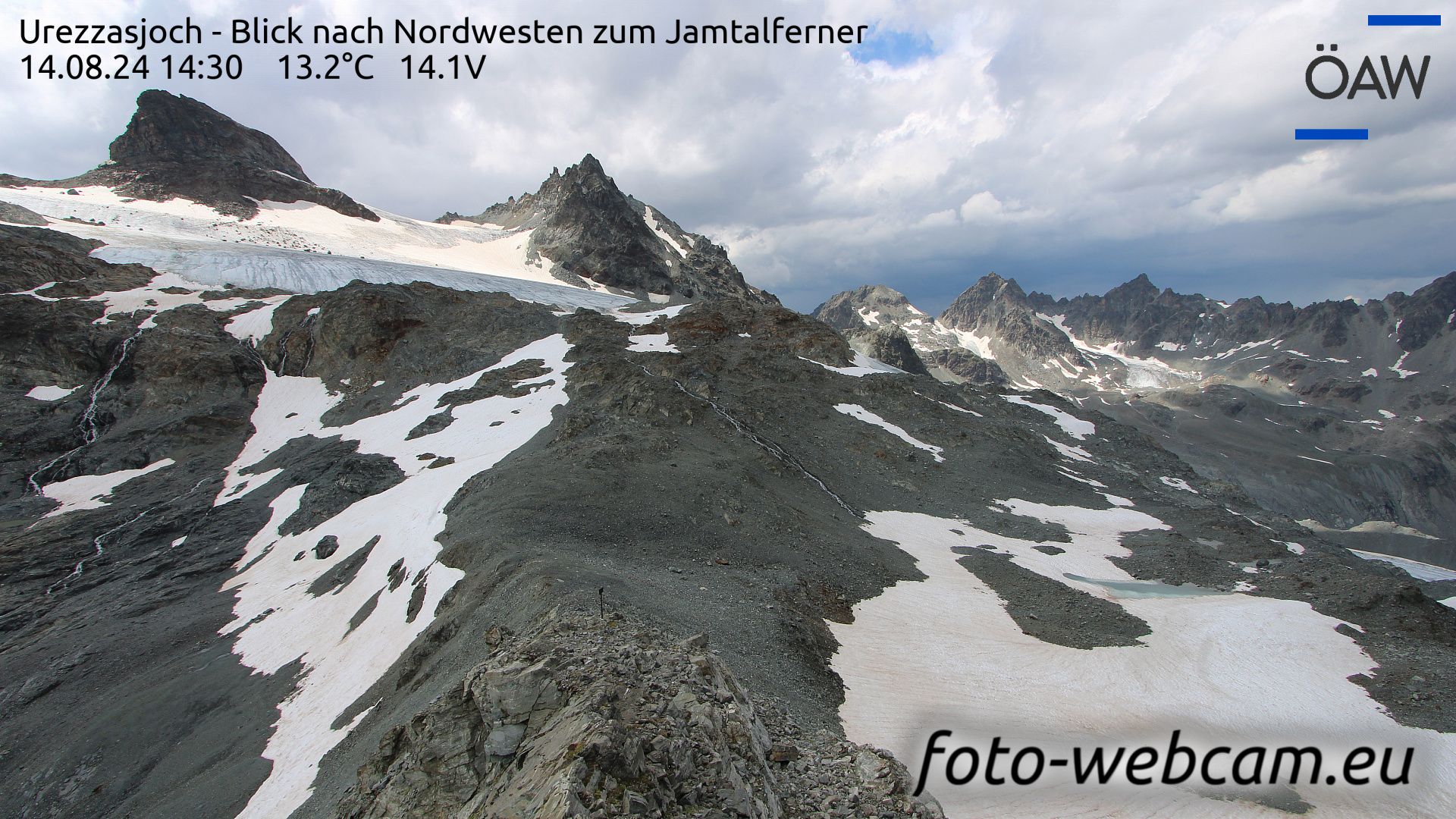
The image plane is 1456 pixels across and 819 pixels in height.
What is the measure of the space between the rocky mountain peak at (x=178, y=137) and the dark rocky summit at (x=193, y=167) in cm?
9

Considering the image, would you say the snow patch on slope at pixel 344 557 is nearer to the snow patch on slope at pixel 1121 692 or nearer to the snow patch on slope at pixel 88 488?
the snow patch on slope at pixel 88 488

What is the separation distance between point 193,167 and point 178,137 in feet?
25.0

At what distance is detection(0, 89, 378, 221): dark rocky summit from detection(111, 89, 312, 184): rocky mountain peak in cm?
9

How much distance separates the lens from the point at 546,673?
8742 mm

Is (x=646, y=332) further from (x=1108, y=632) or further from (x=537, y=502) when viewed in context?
(x=1108, y=632)

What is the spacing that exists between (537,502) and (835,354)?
40.3 metres

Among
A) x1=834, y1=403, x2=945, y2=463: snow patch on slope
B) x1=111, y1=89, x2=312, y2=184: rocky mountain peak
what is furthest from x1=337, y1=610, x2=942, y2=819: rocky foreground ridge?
x1=111, y1=89, x2=312, y2=184: rocky mountain peak

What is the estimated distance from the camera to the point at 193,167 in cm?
9106

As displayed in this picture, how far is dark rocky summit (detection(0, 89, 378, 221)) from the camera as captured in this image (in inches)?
3381

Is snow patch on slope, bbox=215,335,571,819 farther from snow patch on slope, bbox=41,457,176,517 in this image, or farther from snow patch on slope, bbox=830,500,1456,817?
snow patch on slope, bbox=830,500,1456,817

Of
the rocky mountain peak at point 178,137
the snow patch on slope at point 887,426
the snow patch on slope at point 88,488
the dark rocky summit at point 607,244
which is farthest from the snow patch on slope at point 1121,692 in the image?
the rocky mountain peak at point 178,137

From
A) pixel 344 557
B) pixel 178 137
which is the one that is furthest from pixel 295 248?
pixel 344 557

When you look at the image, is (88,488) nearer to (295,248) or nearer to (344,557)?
(344,557)

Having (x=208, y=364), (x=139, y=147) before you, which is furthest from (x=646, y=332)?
(x=139, y=147)
